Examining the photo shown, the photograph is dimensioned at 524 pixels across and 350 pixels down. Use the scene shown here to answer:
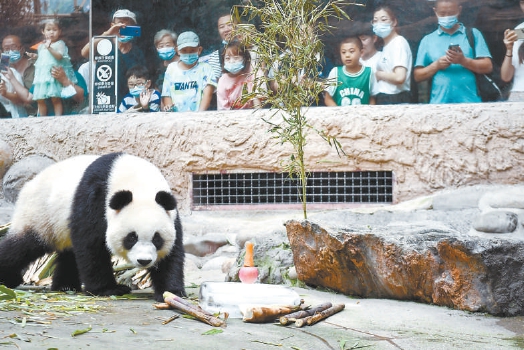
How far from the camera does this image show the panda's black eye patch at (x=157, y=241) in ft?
15.7

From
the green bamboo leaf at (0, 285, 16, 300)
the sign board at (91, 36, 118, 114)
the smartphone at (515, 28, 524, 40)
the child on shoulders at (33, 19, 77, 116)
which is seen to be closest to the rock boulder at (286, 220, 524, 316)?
the green bamboo leaf at (0, 285, 16, 300)

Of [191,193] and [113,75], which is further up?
[113,75]

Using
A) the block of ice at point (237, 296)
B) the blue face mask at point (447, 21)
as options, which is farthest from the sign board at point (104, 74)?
the block of ice at point (237, 296)

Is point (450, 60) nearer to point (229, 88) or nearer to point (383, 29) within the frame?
point (383, 29)

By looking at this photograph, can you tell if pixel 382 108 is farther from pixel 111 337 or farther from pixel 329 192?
pixel 111 337

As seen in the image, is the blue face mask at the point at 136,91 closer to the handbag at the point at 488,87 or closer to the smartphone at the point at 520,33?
the handbag at the point at 488,87

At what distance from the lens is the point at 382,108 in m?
8.45

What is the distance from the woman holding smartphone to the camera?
8.29 meters

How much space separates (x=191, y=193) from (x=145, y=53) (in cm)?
226

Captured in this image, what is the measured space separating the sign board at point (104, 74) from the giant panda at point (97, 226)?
12.8 ft

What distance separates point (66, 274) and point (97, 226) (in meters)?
1.00

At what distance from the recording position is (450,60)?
8.50 m

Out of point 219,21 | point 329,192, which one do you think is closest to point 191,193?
point 329,192

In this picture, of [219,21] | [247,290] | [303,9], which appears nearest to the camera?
[247,290]
